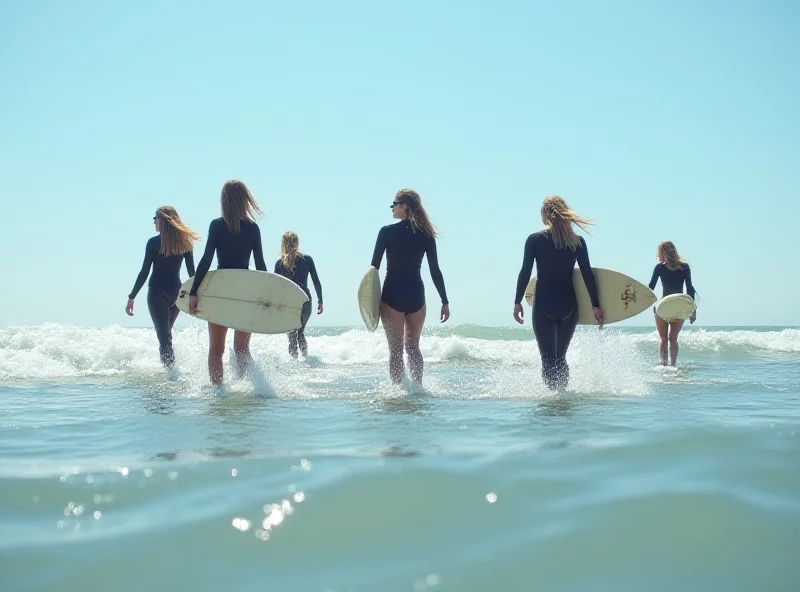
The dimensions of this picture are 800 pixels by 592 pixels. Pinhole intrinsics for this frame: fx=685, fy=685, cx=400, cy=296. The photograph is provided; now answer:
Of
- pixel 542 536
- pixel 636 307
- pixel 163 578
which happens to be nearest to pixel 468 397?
pixel 636 307

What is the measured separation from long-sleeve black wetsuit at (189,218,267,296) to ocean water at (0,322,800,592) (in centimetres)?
193

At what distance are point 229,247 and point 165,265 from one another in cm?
170

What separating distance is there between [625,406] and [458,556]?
330 cm

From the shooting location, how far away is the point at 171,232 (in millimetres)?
7891

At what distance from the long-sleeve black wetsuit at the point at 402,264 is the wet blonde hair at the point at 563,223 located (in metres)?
1.20

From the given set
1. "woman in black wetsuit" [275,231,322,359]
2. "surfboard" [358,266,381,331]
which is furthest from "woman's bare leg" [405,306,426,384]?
"woman in black wetsuit" [275,231,322,359]

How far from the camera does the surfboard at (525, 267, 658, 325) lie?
6.75 meters

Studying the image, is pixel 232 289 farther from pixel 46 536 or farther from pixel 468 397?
pixel 46 536

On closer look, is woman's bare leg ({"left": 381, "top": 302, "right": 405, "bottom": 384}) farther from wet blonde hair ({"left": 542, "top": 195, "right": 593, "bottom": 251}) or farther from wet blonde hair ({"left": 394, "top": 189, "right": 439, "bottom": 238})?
wet blonde hair ({"left": 542, "top": 195, "right": 593, "bottom": 251})

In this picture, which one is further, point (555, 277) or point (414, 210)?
point (414, 210)

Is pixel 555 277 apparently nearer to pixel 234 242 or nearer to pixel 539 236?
pixel 539 236

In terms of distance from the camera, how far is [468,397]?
5887 mm

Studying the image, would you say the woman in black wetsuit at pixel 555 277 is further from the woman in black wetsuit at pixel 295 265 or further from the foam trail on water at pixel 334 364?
the woman in black wetsuit at pixel 295 265

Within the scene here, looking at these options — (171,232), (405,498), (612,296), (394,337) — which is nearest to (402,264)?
(394,337)
